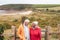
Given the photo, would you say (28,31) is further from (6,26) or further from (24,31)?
(6,26)

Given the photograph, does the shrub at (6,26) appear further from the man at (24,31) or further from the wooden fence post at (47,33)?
the wooden fence post at (47,33)

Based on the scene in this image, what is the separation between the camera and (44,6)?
2197 millimetres

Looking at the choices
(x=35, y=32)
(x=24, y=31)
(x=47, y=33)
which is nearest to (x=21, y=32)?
(x=24, y=31)

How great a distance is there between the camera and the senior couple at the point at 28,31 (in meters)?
2.17

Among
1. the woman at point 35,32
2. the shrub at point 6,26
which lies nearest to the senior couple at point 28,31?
the woman at point 35,32

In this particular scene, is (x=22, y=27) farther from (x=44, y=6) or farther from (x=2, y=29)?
(x=44, y=6)

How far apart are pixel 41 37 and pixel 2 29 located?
526 mm

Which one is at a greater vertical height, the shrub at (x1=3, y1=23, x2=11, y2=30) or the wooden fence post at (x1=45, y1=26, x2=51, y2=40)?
the shrub at (x1=3, y1=23, x2=11, y2=30)

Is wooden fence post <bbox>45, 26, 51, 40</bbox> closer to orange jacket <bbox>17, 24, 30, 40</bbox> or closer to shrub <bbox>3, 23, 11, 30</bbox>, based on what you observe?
orange jacket <bbox>17, 24, 30, 40</bbox>

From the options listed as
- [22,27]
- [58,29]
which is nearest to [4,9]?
[22,27]

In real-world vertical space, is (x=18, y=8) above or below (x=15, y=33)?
above

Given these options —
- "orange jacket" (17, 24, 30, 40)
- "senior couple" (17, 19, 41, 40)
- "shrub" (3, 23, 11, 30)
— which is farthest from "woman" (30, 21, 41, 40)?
"shrub" (3, 23, 11, 30)

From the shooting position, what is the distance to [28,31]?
7.19ft

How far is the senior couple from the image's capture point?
217 centimetres
